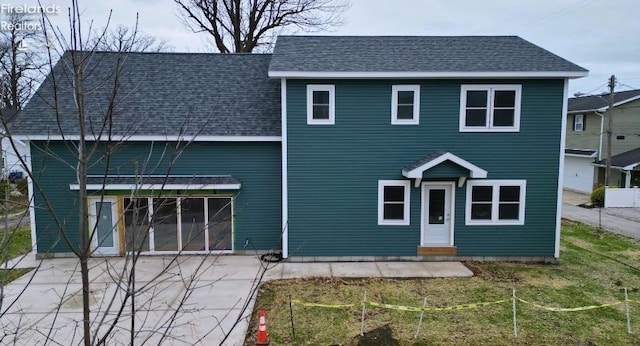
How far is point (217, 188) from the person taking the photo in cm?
1205

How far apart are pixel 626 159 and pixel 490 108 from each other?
19.7 m

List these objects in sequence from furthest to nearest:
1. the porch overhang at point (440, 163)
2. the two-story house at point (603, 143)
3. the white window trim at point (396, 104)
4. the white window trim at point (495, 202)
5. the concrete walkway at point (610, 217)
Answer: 1. the two-story house at point (603, 143)
2. the concrete walkway at point (610, 217)
3. the white window trim at point (495, 202)
4. the white window trim at point (396, 104)
5. the porch overhang at point (440, 163)

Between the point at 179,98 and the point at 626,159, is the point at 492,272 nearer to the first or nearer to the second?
the point at 179,98

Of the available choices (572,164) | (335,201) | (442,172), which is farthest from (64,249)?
(572,164)

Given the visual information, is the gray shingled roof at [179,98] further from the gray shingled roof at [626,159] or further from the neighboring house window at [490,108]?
the gray shingled roof at [626,159]

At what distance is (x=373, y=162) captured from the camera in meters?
12.0

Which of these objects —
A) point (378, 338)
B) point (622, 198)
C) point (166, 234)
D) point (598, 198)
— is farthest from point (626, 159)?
point (166, 234)

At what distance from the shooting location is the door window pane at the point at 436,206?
12.2 metres

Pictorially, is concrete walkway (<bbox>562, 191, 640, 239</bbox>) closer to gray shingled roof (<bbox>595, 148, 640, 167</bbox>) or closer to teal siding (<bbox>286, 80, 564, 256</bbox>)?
gray shingled roof (<bbox>595, 148, 640, 167</bbox>)

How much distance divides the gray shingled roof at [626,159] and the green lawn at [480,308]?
1504 cm

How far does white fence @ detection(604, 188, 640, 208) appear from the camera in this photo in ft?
74.7

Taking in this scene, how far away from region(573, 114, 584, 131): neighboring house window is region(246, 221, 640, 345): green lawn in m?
20.7

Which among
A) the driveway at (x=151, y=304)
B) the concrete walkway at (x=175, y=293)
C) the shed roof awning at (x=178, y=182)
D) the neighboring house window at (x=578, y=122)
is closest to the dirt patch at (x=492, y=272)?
the concrete walkway at (x=175, y=293)

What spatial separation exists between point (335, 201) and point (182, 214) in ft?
15.4
